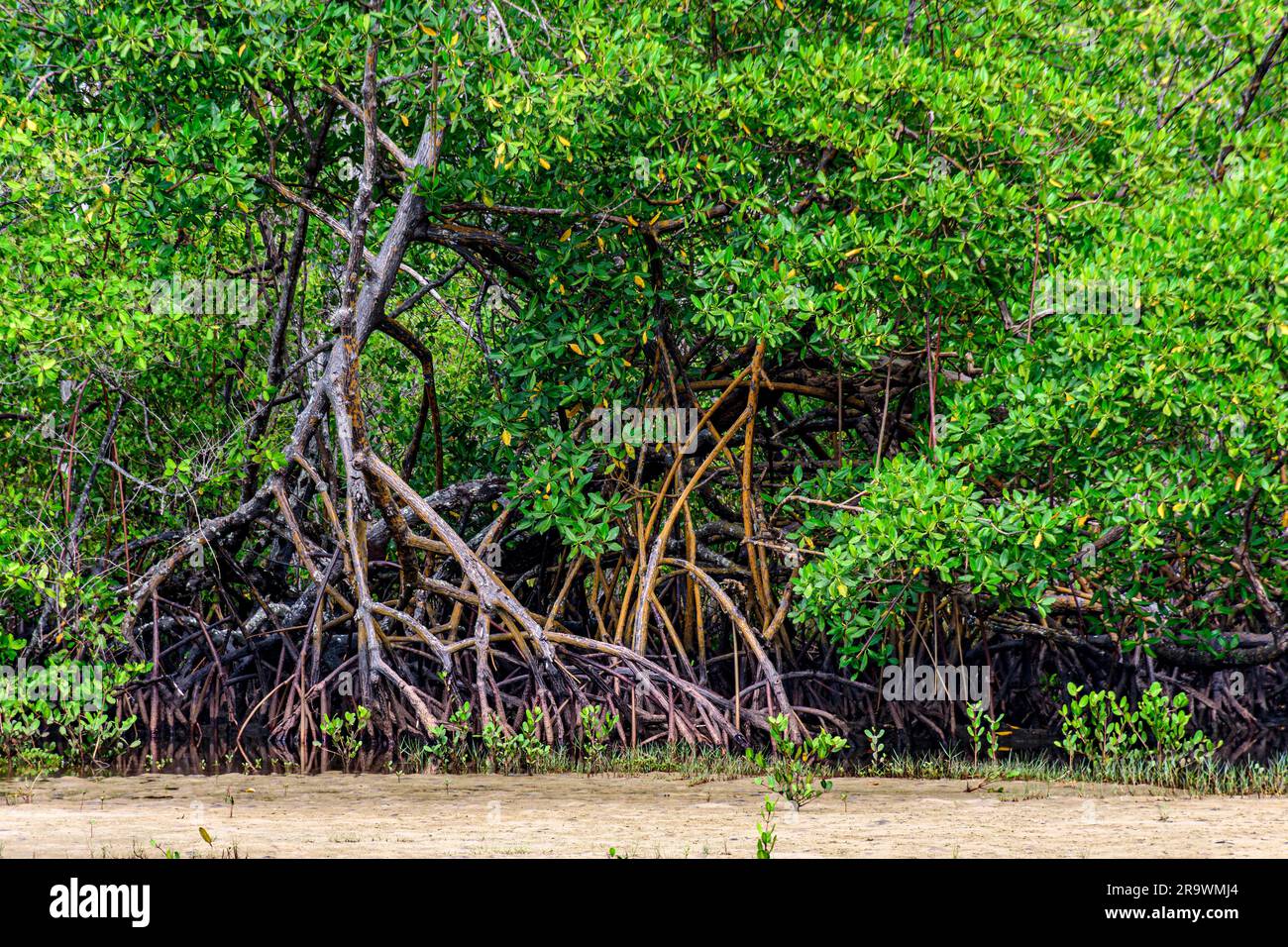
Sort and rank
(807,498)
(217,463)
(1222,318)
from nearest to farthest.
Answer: (1222,318)
(807,498)
(217,463)

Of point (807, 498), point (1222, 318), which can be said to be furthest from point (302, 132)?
point (1222, 318)

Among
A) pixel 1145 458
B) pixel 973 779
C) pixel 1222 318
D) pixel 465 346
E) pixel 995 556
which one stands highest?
pixel 465 346

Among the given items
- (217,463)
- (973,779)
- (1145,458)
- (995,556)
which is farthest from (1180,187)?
(217,463)

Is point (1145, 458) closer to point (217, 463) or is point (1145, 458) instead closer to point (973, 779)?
point (973, 779)

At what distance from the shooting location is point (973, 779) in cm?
806

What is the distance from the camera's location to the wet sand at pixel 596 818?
230 inches

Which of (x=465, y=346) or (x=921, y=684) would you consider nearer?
(x=921, y=684)

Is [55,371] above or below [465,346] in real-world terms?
below

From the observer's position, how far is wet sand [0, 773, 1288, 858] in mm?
5836

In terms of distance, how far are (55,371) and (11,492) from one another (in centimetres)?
78

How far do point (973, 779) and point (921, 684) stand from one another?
1.82m

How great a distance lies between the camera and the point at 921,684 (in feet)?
32.4

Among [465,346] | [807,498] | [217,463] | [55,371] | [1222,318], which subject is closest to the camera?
[1222,318]

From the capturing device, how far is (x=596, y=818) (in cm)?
677
